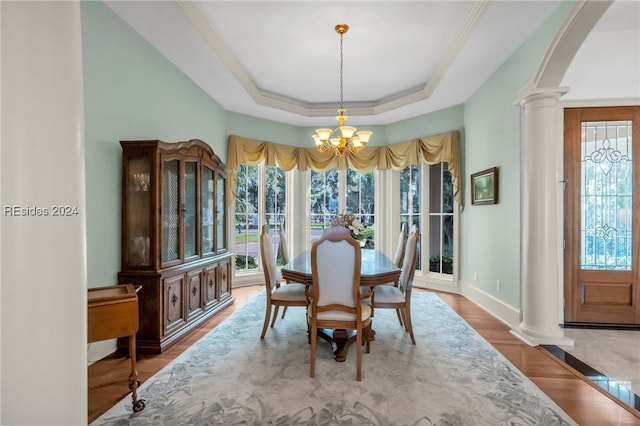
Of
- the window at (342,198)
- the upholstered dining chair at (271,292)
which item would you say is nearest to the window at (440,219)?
the window at (342,198)

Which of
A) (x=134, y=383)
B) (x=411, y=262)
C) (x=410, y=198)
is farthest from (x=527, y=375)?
(x=410, y=198)

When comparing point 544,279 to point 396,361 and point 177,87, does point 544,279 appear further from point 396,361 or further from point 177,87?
point 177,87

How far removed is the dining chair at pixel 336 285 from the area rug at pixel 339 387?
0.77 feet

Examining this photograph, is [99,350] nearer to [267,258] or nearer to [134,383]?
[134,383]

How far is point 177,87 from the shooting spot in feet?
11.9

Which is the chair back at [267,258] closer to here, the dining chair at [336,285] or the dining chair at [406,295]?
the dining chair at [336,285]

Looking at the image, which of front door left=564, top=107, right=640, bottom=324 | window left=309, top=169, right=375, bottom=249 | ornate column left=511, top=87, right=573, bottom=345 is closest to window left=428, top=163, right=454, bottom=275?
window left=309, top=169, right=375, bottom=249

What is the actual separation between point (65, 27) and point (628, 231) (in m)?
5.00

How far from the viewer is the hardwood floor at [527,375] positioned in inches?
73.4

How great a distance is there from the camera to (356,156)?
18.2ft

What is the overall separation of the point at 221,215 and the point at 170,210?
1.21 meters

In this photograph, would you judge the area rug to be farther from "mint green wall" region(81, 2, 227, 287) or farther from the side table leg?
"mint green wall" region(81, 2, 227, 287)

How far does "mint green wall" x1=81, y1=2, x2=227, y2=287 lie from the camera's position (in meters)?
2.42

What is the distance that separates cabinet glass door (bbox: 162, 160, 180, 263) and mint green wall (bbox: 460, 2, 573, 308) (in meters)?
3.54
